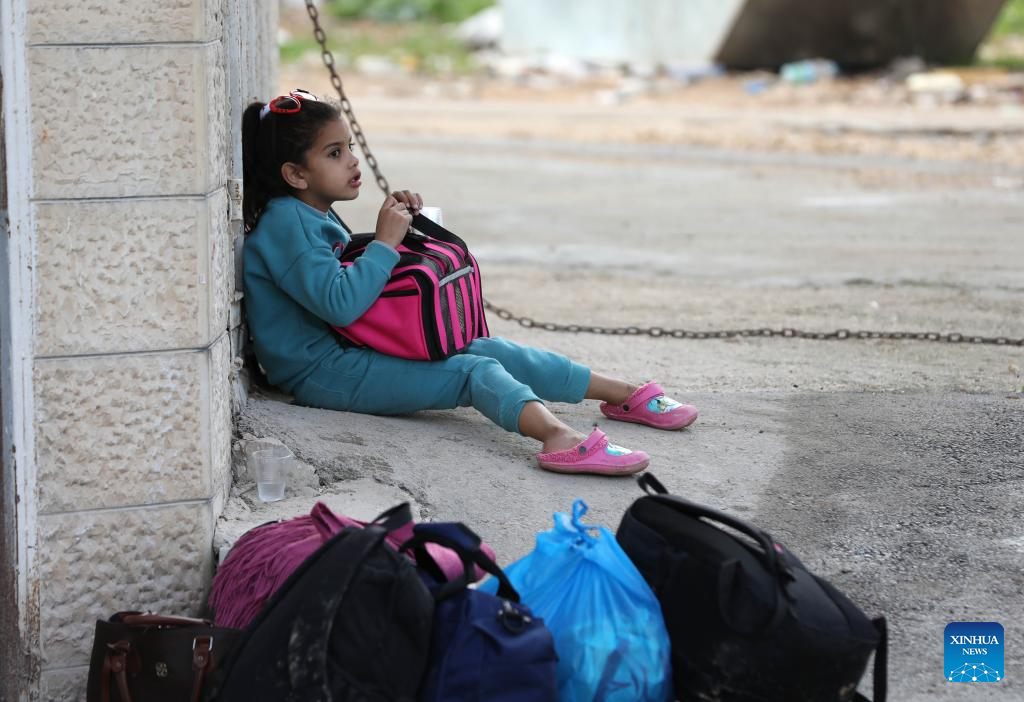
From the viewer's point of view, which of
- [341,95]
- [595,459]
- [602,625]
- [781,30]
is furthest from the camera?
[781,30]

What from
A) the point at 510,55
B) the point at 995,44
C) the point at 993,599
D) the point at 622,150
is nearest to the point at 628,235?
the point at 622,150

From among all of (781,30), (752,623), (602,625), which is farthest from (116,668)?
(781,30)

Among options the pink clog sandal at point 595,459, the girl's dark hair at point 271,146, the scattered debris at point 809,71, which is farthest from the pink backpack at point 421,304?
the scattered debris at point 809,71

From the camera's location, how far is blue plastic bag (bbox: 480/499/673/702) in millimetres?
2596

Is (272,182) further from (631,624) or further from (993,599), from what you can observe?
(993,599)

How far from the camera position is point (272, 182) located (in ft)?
13.1

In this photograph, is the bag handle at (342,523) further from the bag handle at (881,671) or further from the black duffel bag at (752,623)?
the bag handle at (881,671)

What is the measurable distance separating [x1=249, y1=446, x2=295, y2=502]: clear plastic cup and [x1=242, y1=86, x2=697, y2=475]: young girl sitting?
1.79 feet

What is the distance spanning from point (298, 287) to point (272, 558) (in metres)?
1.17

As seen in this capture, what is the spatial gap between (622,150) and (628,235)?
4.46m

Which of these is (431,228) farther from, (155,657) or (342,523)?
(155,657)

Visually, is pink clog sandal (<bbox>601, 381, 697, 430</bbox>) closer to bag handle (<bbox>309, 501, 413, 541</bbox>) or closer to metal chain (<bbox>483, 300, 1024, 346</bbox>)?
metal chain (<bbox>483, 300, 1024, 346</bbox>)

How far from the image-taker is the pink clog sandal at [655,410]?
4051 mm

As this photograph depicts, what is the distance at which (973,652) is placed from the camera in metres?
2.97
